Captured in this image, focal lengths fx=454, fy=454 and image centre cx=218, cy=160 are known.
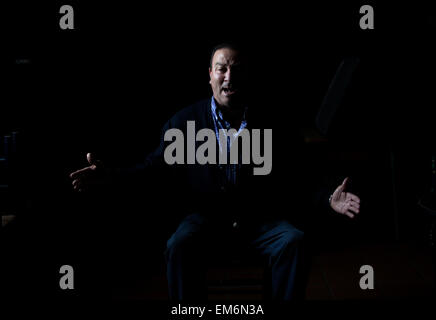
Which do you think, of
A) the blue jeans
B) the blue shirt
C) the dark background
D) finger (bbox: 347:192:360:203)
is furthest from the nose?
finger (bbox: 347:192:360:203)

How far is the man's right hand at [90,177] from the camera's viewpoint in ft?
6.68

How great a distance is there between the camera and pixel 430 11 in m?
3.42

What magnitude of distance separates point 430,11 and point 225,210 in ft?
7.83

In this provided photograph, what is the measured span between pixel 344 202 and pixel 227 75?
2.69 ft

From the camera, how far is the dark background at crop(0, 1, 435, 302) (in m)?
2.63

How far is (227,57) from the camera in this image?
2.23 meters

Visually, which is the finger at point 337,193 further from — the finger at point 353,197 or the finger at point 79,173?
the finger at point 79,173

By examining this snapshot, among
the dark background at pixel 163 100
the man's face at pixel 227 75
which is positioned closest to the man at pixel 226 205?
the man's face at pixel 227 75

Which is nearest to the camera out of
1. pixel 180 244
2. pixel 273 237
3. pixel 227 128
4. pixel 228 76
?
pixel 180 244

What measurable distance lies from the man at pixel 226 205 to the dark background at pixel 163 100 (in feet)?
0.64

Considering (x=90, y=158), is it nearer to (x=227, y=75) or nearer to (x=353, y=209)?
(x=227, y=75)

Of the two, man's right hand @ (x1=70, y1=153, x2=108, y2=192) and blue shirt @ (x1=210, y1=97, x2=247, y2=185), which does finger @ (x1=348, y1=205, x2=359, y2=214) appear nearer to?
blue shirt @ (x1=210, y1=97, x2=247, y2=185)

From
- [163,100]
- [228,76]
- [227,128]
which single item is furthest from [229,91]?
[163,100]

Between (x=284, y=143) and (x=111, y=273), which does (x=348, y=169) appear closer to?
(x=284, y=143)
